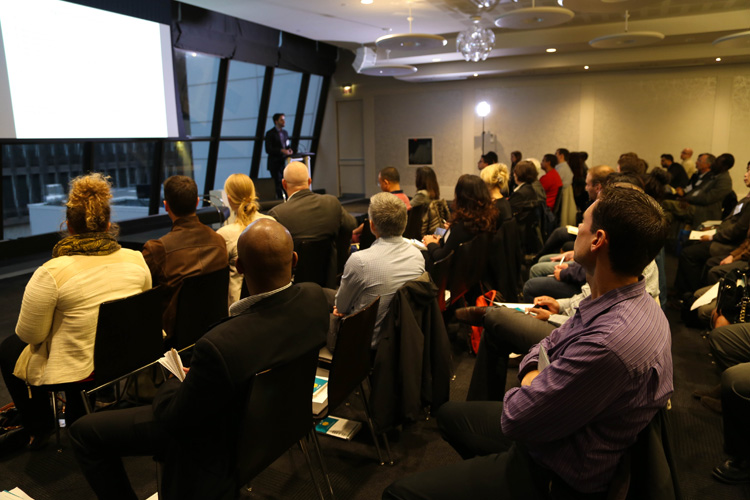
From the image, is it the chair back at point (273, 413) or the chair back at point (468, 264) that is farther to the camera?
the chair back at point (468, 264)

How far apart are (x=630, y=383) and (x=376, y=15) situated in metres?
7.56

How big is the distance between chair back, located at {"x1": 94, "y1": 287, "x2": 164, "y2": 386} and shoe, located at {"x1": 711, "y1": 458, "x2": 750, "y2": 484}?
8.86 feet

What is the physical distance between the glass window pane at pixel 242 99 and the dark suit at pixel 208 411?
29.5 feet

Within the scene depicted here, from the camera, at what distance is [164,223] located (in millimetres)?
8766

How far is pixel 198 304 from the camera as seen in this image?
2.81 metres

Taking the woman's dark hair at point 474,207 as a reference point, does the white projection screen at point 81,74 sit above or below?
above

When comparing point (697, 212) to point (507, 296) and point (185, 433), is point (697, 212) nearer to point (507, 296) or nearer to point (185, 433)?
point (507, 296)

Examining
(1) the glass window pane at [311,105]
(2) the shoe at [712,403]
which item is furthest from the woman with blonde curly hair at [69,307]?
(1) the glass window pane at [311,105]

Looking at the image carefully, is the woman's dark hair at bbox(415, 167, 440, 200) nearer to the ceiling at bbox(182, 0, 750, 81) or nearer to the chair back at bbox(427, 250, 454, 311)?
the chair back at bbox(427, 250, 454, 311)

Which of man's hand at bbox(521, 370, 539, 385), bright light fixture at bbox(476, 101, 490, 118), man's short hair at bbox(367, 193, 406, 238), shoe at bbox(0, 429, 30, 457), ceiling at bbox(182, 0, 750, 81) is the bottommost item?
shoe at bbox(0, 429, 30, 457)

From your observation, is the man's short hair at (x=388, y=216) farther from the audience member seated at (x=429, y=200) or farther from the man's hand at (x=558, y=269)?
the audience member seated at (x=429, y=200)

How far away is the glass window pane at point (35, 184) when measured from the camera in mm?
6668

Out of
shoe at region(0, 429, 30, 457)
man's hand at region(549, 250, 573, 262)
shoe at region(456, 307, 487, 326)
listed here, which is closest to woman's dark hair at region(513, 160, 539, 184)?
man's hand at region(549, 250, 573, 262)

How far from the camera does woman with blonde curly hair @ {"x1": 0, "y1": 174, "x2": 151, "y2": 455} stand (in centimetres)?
221
